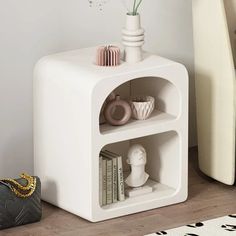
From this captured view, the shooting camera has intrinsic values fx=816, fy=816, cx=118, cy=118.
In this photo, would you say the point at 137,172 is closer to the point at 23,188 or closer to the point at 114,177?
the point at 114,177

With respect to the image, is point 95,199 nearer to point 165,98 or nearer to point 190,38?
point 165,98

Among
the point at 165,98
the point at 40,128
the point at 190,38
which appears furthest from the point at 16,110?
the point at 190,38

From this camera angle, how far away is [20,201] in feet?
9.31

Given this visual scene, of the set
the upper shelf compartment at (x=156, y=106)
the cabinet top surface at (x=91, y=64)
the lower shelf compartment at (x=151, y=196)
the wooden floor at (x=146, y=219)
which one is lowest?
the wooden floor at (x=146, y=219)

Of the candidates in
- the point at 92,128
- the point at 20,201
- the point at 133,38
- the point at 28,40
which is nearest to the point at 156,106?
the point at 133,38

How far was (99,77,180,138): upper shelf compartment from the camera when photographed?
9.66ft

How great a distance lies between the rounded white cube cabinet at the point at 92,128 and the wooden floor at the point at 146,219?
0.03 metres

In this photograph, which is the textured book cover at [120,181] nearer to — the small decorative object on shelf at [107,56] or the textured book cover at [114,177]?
the textured book cover at [114,177]

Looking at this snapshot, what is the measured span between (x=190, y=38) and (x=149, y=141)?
2.00 feet

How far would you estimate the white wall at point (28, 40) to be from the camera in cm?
308

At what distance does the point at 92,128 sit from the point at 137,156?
1.05 ft

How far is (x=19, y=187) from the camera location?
2.86m

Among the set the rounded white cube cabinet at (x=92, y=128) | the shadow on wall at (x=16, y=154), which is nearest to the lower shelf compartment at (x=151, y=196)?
the rounded white cube cabinet at (x=92, y=128)

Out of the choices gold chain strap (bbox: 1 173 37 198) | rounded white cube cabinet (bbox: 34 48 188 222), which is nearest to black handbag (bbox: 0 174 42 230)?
gold chain strap (bbox: 1 173 37 198)
